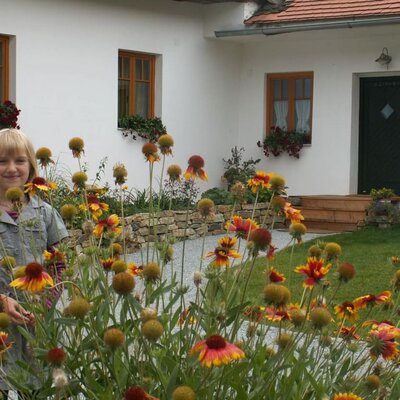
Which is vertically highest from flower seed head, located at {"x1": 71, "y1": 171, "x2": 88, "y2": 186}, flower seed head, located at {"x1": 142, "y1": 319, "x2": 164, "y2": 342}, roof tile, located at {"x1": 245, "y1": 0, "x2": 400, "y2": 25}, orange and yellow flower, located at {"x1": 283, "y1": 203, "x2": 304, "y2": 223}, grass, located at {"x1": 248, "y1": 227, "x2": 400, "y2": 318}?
roof tile, located at {"x1": 245, "y1": 0, "x2": 400, "y2": 25}

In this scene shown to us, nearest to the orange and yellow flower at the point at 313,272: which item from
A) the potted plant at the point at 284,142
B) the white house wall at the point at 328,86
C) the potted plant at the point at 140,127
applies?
the potted plant at the point at 140,127

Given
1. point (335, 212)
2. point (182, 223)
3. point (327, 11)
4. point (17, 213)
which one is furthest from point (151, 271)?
point (327, 11)

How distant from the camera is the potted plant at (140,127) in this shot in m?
15.4

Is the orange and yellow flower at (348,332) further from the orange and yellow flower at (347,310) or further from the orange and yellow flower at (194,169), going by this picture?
the orange and yellow flower at (194,169)

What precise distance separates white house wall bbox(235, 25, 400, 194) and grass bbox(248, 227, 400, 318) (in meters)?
2.10

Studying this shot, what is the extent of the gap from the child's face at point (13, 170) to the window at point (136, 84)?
11.3 metres

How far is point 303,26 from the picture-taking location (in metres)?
15.9

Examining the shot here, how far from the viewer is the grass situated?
945cm

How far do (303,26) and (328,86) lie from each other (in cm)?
123

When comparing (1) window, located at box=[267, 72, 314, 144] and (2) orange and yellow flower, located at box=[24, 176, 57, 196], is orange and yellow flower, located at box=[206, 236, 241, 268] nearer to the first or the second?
(2) orange and yellow flower, located at box=[24, 176, 57, 196]

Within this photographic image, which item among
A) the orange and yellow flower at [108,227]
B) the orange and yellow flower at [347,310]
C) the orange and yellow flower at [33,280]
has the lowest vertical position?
the orange and yellow flower at [347,310]

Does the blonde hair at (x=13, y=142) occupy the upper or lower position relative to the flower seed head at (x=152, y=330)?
upper

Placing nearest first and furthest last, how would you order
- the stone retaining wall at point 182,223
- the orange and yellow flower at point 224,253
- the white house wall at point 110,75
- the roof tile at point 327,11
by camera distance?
the orange and yellow flower at point 224,253 → the stone retaining wall at point 182,223 → the white house wall at point 110,75 → the roof tile at point 327,11

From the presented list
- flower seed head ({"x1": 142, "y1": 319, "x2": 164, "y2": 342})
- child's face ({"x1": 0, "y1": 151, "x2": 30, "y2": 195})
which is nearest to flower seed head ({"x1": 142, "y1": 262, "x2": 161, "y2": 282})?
flower seed head ({"x1": 142, "y1": 319, "x2": 164, "y2": 342})
